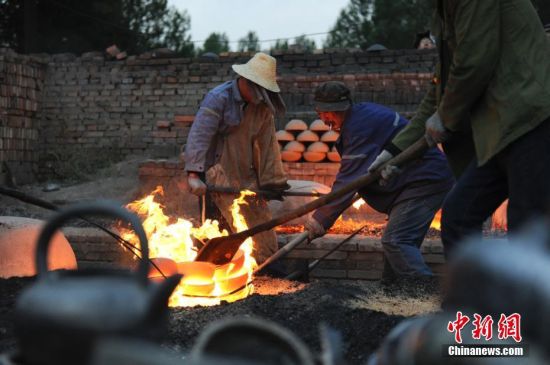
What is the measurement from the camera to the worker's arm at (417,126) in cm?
376

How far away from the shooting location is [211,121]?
17.7ft

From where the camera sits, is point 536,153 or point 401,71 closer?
point 536,153

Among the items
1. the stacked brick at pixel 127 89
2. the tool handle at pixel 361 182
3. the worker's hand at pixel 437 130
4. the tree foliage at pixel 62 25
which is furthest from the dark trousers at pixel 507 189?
the tree foliage at pixel 62 25

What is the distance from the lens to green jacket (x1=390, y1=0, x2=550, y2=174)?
278 cm

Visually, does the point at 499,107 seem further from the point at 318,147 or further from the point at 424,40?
the point at 424,40

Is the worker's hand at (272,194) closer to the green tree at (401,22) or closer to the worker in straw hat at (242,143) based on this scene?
the worker in straw hat at (242,143)

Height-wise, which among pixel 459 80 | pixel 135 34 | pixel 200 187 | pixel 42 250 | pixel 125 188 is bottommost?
pixel 125 188

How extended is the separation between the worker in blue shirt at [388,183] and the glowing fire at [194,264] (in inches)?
26.2

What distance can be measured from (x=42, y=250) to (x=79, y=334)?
14.2 inches

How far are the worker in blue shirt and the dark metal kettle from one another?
2.92 m

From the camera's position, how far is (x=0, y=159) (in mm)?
11031

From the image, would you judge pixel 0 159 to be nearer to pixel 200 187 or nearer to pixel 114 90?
pixel 114 90

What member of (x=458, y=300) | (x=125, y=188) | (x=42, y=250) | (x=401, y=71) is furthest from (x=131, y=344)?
(x=401, y=71)

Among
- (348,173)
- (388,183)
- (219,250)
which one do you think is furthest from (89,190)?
(388,183)
